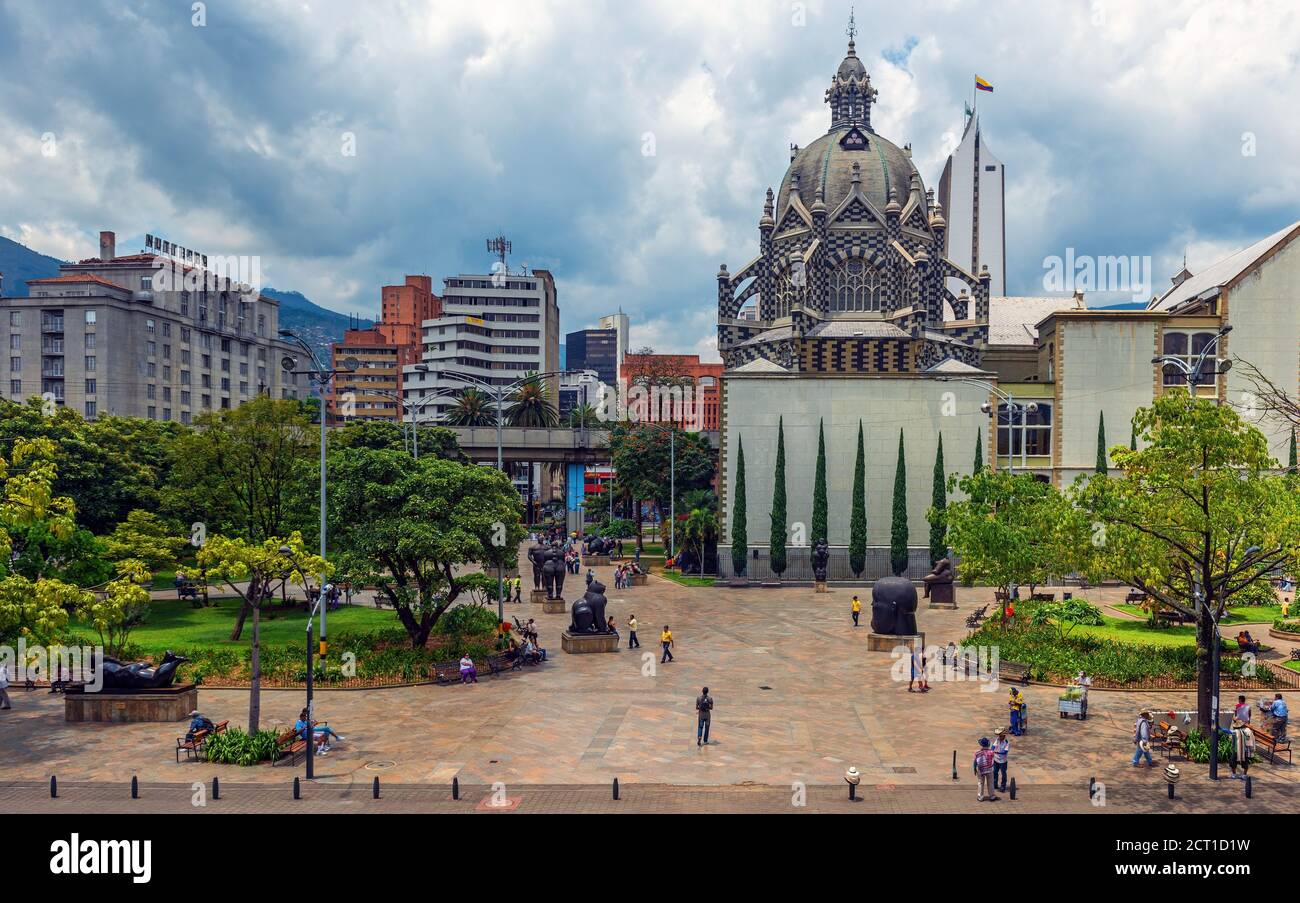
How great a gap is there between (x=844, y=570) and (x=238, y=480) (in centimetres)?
3713

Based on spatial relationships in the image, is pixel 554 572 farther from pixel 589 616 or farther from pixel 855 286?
pixel 855 286

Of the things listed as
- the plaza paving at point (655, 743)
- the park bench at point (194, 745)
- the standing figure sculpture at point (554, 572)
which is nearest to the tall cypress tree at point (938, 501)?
the standing figure sculpture at point (554, 572)

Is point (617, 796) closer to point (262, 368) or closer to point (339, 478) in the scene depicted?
point (339, 478)

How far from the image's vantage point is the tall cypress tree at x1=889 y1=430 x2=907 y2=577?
2370 inches

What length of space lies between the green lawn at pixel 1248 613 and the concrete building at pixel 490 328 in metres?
121

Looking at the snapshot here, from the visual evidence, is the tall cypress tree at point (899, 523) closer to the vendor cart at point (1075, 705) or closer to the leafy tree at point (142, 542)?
the vendor cart at point (1075, 705)

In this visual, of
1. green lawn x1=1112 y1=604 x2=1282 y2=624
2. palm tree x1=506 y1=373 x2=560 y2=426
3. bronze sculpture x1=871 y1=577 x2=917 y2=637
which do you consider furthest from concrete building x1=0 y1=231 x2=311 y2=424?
green lawn x1=1112 y1=604 x2=1282 y2=624

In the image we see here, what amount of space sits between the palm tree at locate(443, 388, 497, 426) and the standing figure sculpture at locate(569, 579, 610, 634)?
6755 centimetres

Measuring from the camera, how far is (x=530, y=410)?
342 feet

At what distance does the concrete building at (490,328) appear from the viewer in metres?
156

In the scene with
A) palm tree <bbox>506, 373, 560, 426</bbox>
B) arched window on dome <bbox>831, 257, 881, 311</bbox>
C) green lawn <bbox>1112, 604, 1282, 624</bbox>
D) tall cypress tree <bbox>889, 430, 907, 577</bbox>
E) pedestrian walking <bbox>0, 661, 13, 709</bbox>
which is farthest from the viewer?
palm tree <bbox>506, 373, 560, 426</bbox>

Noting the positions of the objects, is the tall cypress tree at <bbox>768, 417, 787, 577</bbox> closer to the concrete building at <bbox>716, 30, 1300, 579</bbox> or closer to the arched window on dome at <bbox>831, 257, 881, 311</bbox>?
the concrete building at <bbox>716, 30, 1300, 579</bbox>

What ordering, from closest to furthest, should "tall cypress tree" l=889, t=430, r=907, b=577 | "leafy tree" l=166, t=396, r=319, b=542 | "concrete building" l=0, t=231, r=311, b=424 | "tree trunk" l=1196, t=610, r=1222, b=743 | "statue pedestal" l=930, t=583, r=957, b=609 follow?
1. "tree trunk" l=1196, t=610, r=1222, b=743
2. "leafy tree" l=166, t=396, r=319, b=542
3. "statue pedestal" l=930, t=583, r=957, b=609
4. "tall cypress tree" l=889, t=430, r=907, b=577
5. "concrete building" l=0, t=231, r=311, b=424

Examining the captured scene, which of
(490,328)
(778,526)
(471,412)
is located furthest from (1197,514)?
(490,328)
